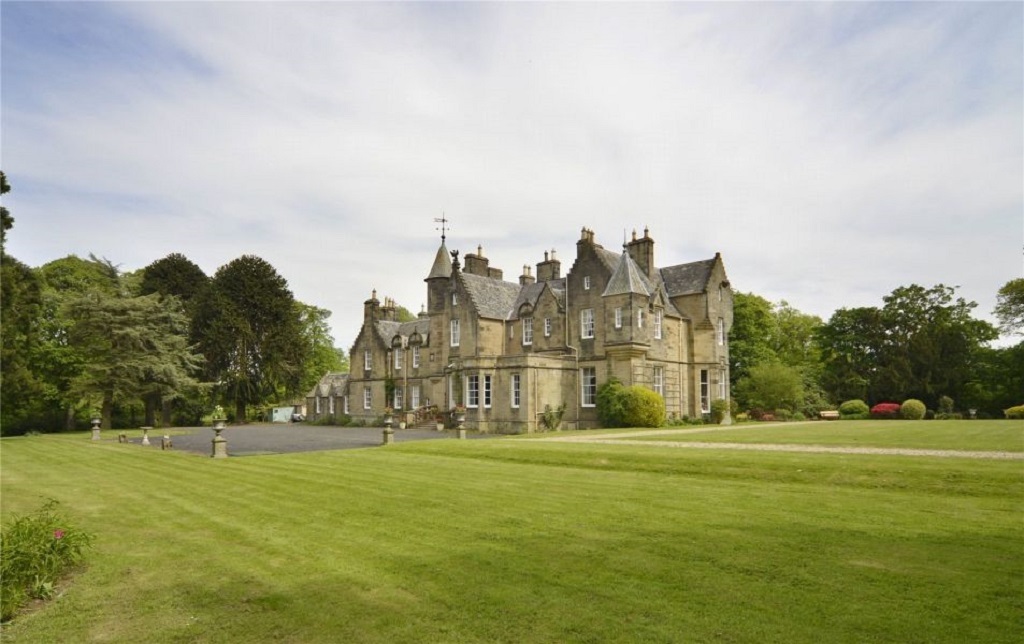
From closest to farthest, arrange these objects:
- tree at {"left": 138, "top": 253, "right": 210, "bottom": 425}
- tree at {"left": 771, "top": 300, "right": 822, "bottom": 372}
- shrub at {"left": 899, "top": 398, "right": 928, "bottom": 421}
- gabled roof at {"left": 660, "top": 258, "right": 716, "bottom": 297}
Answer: gabled roof at {"left": 660, "top": 258, "right": 716, "bottom": 297} → shrub at {"left": 899, "top": 398, "right": 928, "bottom": 421} → tree at {"left": 138, "top": 253, "right": 210, "bottom": 425} → tree at {"left": 771, "top": 300, "right": 822, "bottom": 372}

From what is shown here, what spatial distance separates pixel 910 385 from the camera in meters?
47.1

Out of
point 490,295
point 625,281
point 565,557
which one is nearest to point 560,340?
point 625,281

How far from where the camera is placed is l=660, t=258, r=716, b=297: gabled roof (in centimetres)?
4088

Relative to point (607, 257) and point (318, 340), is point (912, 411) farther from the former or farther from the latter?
point (318, 340)

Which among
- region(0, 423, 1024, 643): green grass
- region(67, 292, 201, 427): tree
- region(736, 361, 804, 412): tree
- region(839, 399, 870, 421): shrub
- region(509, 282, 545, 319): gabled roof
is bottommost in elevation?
region(839, 399, 870, 421): shrub

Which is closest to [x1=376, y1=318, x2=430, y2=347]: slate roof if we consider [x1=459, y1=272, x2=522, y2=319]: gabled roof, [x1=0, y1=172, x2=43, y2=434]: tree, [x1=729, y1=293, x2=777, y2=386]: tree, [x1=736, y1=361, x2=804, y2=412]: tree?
[x1=459, y1=272, x2=522, y2=319]: gabled roof

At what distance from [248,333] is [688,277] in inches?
1398

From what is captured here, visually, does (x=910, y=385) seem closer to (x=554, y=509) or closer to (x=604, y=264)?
(x=604, y=264)

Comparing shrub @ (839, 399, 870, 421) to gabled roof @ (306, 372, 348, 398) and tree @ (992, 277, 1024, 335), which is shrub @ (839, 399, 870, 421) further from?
gabled roof @ (306, 372, 348, 398)

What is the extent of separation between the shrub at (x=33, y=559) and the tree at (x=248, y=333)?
47.5 m

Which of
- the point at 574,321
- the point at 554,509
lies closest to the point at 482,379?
the point at 574,321

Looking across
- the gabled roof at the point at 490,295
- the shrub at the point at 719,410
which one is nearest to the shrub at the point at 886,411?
the shrub at the point at 719,410

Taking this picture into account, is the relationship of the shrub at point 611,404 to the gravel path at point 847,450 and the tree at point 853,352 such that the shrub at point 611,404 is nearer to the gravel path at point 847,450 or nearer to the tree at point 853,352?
the gravel path at point 847,450

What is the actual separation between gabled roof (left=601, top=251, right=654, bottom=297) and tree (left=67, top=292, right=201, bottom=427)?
3093 centimetres
